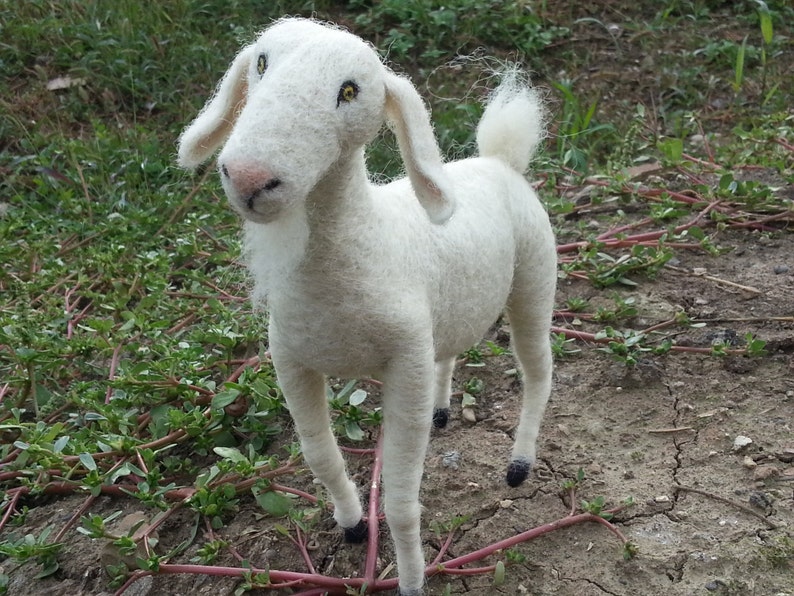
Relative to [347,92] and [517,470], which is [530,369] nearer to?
[517,470]

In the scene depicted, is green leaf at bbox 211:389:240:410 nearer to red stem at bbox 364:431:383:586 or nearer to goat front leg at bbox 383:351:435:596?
red stem at bbox 364:431:383:586

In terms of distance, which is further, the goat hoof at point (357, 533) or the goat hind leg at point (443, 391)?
the goat hind leg at point (443, 391)

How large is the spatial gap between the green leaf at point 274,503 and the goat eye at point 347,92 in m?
1.03

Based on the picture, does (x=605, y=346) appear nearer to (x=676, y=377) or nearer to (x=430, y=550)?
(x=676, y=377)

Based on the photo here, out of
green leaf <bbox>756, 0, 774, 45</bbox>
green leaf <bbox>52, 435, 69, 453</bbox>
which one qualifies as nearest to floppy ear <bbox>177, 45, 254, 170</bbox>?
green leaf <bbox>52, 435, 69, 453</bbox>

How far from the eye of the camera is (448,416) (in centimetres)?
233

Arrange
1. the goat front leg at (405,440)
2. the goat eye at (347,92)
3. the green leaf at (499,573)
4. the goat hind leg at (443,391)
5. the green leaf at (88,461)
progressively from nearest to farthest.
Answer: the goat eye at (347,92) < the goat front leg at (405,440) < the green leaf at (499,573) < the green leaf at (88,461) < the goat hind leg at (443,391)

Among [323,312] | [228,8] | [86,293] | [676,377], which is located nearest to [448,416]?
[676,377]

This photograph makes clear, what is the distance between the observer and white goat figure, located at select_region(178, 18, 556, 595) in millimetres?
1191

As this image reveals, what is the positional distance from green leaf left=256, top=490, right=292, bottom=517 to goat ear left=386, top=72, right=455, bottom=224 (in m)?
0.84

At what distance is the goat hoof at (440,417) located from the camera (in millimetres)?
2289

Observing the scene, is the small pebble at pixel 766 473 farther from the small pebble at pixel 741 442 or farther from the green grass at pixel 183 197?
the green grass at pixel 183 197

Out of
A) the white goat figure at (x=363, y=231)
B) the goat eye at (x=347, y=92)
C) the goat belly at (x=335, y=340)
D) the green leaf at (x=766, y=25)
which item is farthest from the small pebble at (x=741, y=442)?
the green leaf at (x=766, y=25)

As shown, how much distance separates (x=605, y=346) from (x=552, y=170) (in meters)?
1.30
